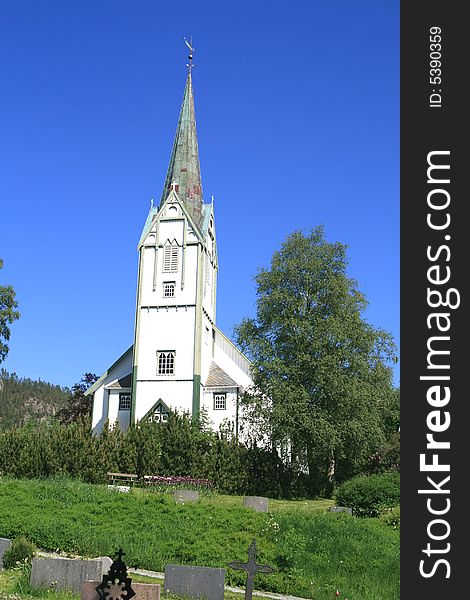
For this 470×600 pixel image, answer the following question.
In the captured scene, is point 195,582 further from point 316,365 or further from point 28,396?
point 28,396

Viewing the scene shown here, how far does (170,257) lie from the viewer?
43156mm

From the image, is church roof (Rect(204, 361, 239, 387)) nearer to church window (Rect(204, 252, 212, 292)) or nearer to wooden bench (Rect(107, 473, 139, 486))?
church window (Rect(204, 252, 212, 292))

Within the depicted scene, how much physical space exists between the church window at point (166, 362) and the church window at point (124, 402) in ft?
8.71

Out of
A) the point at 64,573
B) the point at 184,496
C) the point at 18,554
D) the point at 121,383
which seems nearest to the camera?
the point at 64,573

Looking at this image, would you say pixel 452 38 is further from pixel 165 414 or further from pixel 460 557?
pixel 165 414

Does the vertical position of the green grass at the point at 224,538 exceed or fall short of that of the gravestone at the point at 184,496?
it falls short

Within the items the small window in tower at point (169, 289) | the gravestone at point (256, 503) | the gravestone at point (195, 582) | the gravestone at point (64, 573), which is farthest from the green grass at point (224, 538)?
the small window in tower at point (169, 289)

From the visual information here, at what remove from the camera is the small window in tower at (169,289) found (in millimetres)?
42438

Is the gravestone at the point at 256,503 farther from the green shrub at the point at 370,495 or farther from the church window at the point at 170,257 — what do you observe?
the church window at the point at 170,257

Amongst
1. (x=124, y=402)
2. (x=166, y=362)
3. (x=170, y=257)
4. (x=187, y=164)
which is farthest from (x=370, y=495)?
(x=187, y=164)

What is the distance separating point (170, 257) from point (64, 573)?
3208 centimetres

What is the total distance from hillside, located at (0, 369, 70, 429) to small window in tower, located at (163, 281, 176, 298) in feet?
309

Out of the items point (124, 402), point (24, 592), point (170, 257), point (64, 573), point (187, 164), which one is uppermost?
point (187, 164)

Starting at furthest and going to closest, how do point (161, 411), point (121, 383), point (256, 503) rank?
point (121, 383)
point (161, 411)
point (256, 503)
